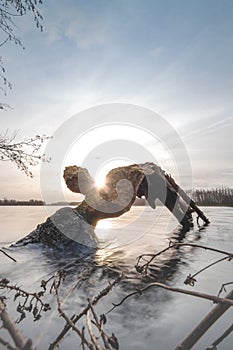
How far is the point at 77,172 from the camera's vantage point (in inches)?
441

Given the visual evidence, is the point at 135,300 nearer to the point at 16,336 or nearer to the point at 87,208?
the point at 16,336

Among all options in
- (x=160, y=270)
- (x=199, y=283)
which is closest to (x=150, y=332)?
(x=199, y=283)

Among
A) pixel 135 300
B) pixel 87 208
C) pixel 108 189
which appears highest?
pixel 108 189

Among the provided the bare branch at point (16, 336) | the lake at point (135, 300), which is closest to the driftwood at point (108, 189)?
the lake at point (135, 300)

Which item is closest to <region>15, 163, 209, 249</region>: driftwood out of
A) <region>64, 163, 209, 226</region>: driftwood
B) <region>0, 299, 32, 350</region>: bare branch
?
<region>64, 163, 209, 226</region>: driftwood

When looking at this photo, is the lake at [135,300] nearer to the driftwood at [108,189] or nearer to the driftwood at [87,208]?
the driftwood at [87,208]

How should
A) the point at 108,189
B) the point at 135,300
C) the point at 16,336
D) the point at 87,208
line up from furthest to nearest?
the point at 108,189, the point at 87,208, the point at 135,300, the point at 16,336

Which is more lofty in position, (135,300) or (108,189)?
(108,189)

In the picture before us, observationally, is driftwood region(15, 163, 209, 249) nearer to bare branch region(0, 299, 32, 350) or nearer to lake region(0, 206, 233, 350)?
lake region(0, 206, 233, 350)

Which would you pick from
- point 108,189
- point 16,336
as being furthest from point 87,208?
point 16,336

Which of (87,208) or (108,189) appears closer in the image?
(87,208)

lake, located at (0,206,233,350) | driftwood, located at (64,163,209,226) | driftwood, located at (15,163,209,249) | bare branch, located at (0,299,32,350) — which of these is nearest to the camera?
bare branch, located at (0,299,32,350)

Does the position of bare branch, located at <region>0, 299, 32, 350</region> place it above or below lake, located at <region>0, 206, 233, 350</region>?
above

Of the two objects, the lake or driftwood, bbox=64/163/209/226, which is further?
driftwood, bbox=64/163/209/226
